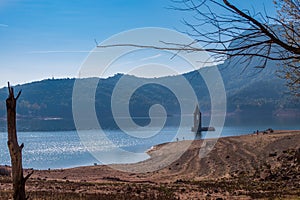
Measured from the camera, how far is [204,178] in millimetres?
33844

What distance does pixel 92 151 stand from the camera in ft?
276

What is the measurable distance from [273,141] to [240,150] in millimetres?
3917

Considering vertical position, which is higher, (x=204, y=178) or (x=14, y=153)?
(x=14, y=153)

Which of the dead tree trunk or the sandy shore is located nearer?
the dead tree trunk

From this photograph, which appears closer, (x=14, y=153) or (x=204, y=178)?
(x=14, y=153)

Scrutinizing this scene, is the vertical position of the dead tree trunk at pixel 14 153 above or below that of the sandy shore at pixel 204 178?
above

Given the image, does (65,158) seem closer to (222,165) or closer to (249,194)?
(222,165)

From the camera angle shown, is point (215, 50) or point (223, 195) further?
point (223, 195)

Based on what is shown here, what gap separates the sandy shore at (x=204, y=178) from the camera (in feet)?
60.6

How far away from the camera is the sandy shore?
18.5 m

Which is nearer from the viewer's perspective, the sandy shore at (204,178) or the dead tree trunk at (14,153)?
the dead tree trunk at (14,153)

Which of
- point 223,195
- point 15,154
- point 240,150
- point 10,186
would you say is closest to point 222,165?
point 240,150

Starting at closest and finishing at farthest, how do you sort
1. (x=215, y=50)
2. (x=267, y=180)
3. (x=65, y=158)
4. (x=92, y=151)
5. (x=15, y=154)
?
(x=215, y=50), (x=15, y=154), (x=267, y=180), (x=65, y=158), (x=92, y=151)

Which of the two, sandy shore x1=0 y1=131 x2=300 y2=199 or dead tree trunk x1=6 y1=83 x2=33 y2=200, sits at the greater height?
dead tree trunk x1=6 y1=83 x2=33 y2=200
